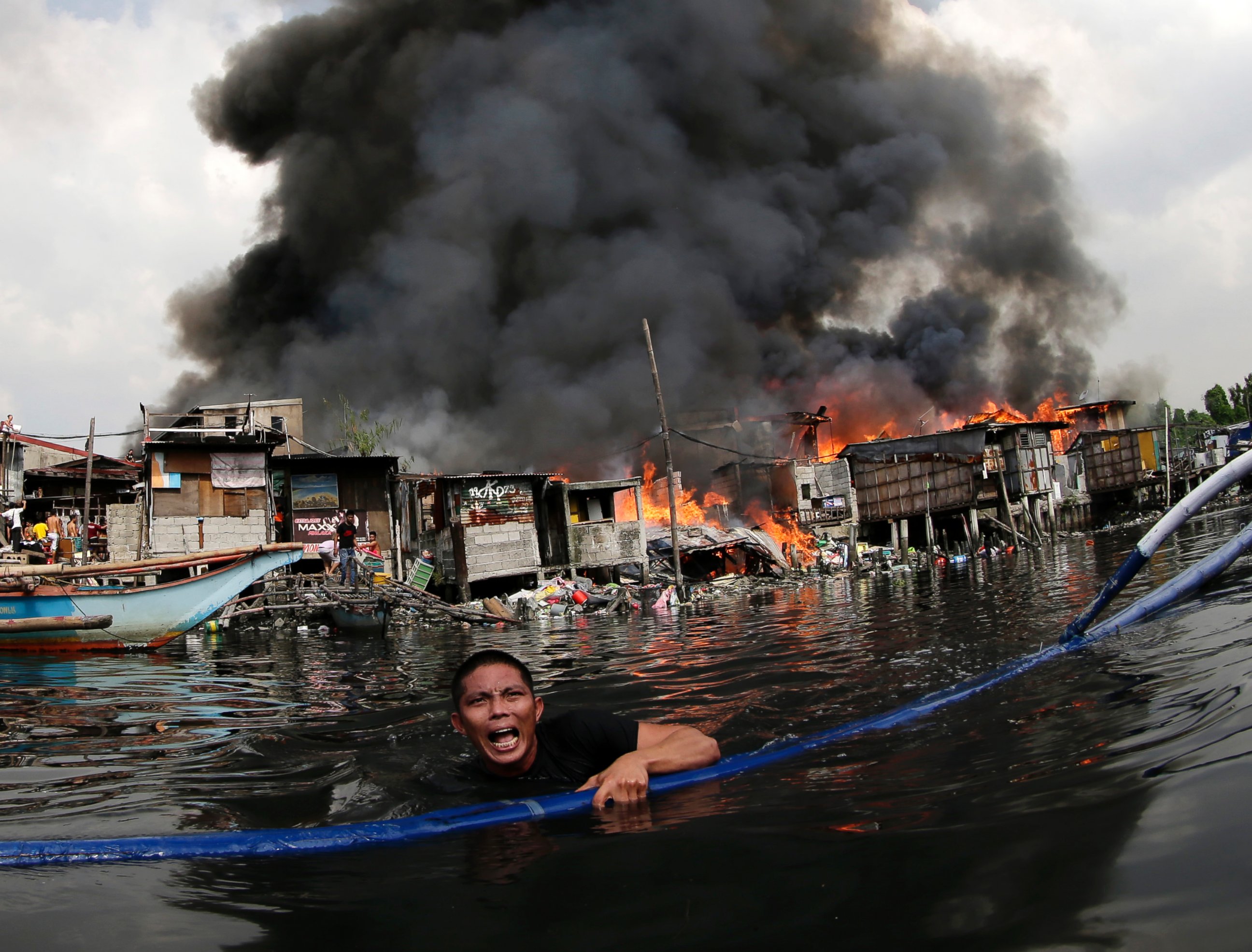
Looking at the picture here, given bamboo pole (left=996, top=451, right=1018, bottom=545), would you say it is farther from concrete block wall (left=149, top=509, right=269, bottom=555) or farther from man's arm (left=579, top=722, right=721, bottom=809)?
man's arm (left=579, top=722, right=721, bottom=809)

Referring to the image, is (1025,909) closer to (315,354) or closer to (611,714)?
(611,714)

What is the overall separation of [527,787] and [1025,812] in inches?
85.6

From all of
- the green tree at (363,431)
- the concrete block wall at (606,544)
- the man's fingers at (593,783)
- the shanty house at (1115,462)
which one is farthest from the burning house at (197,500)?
the shanty house at (1115,462)

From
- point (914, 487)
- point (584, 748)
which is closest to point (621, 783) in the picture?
point (584, 748)

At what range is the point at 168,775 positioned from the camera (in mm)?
5016

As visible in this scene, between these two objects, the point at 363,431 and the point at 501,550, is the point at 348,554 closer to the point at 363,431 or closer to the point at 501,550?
the point at 501,550

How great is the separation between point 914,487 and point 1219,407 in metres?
55.7

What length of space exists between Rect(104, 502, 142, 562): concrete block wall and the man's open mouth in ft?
83.3

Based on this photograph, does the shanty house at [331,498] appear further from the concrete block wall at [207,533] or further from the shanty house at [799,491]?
the shanty house at [799,491]

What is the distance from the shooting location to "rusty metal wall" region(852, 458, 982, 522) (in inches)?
1601

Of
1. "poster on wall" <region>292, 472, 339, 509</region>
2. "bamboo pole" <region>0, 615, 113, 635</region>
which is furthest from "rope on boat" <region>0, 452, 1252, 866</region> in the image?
"poster on wall" <region>292, 472, 339, 509</region>

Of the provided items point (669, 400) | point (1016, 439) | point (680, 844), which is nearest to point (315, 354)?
point (669, 400)

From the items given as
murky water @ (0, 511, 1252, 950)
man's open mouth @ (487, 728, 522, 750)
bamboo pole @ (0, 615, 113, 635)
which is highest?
bamboo pole @ (0, 615, 113, 635)

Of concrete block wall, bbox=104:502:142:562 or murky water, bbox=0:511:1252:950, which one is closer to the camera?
murky water, bbox=0:511:1252:950
